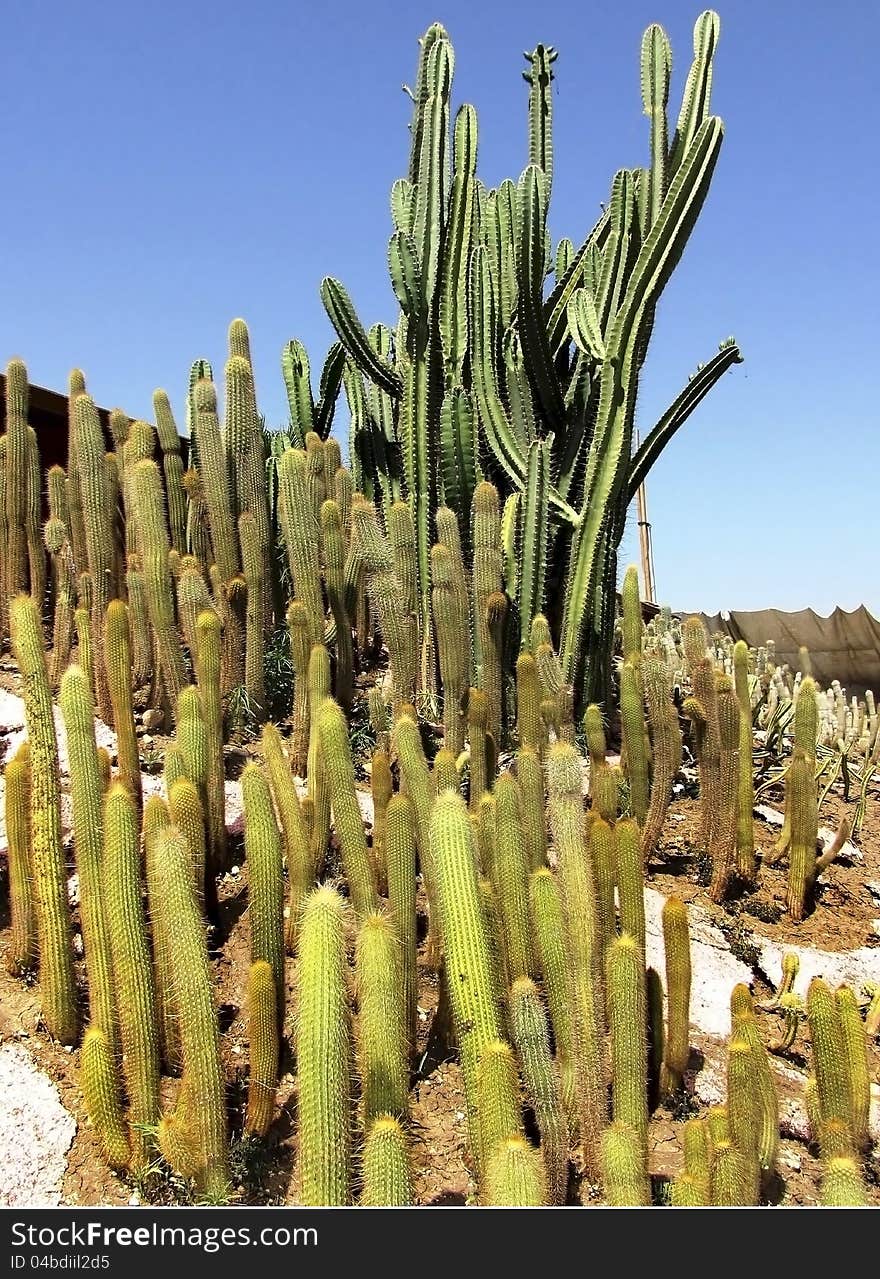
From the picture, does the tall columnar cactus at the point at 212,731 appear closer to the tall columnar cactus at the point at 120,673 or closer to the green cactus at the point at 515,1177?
the tall columnar cactus at the point at 120,673

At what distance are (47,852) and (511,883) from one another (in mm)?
1507

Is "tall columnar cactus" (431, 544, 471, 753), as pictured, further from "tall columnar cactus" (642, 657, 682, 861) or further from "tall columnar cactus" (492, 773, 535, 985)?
"tall columnar cactus" (492, 773, 535, 985)

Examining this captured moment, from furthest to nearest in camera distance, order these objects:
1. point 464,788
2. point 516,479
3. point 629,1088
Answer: point 516,479
point 464,788
point 629,1088

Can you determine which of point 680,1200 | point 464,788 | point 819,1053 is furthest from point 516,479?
point 680,1200

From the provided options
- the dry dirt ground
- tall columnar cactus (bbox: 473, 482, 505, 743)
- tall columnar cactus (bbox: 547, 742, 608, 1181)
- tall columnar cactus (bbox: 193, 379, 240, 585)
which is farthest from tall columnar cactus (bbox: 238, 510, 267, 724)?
tall columnar cactus (bbox: 547, 742, 608, 1181)

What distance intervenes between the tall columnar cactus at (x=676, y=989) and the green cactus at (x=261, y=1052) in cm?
128

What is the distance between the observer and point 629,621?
579 cm

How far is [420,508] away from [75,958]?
10.7 feet

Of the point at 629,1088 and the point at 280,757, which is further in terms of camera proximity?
the point at 280,757

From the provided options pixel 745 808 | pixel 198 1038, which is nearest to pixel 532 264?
pixel 745 808

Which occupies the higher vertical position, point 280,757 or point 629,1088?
point 280,757

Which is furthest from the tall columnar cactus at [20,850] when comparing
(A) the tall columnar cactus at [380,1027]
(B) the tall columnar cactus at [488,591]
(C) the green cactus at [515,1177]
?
(B) the tall columnar cactus at [488,591]

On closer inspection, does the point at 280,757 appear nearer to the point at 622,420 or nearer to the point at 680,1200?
the point at 680,1200

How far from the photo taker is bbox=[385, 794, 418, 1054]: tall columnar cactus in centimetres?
353
